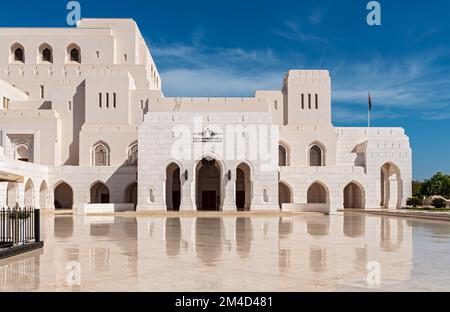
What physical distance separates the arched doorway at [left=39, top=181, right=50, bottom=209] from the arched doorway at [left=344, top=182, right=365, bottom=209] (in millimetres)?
30108

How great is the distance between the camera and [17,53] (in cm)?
5253

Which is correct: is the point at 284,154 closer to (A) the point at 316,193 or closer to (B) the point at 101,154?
(A) the point at 316,193

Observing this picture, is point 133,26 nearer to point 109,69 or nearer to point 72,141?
point 109,69

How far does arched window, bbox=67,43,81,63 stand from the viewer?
52125 millimetres

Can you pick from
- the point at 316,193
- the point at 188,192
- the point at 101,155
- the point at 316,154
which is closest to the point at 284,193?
the point at 316,193

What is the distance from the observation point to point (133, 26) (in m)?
53.2

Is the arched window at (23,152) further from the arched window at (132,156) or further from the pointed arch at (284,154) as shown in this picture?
the pointed arch at (284,154)

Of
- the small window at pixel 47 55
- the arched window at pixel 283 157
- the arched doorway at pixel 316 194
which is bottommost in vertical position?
the arched doorway at pixel 316 194

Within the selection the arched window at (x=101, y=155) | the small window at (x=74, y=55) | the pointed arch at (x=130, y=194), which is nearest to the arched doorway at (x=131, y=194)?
the pointed arch at (x=130, y=194)

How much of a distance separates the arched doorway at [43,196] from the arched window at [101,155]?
6.26 metres

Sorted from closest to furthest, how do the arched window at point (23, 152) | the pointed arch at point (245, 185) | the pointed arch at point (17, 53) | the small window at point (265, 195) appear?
the small window at point (265, 195), the pointed arch at point (245, 185), the arched window at point (23, 152), the pointed arch at point (17, 53)

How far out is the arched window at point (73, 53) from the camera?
52.1 m

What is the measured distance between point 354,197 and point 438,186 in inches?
1061

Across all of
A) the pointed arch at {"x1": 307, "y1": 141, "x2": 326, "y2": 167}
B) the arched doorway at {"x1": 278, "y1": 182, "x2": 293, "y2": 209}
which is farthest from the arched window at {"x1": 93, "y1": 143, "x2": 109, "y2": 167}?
the pointed arch at {"x1": 307, "y1": 141, "x2": 326, "y2": 167}
